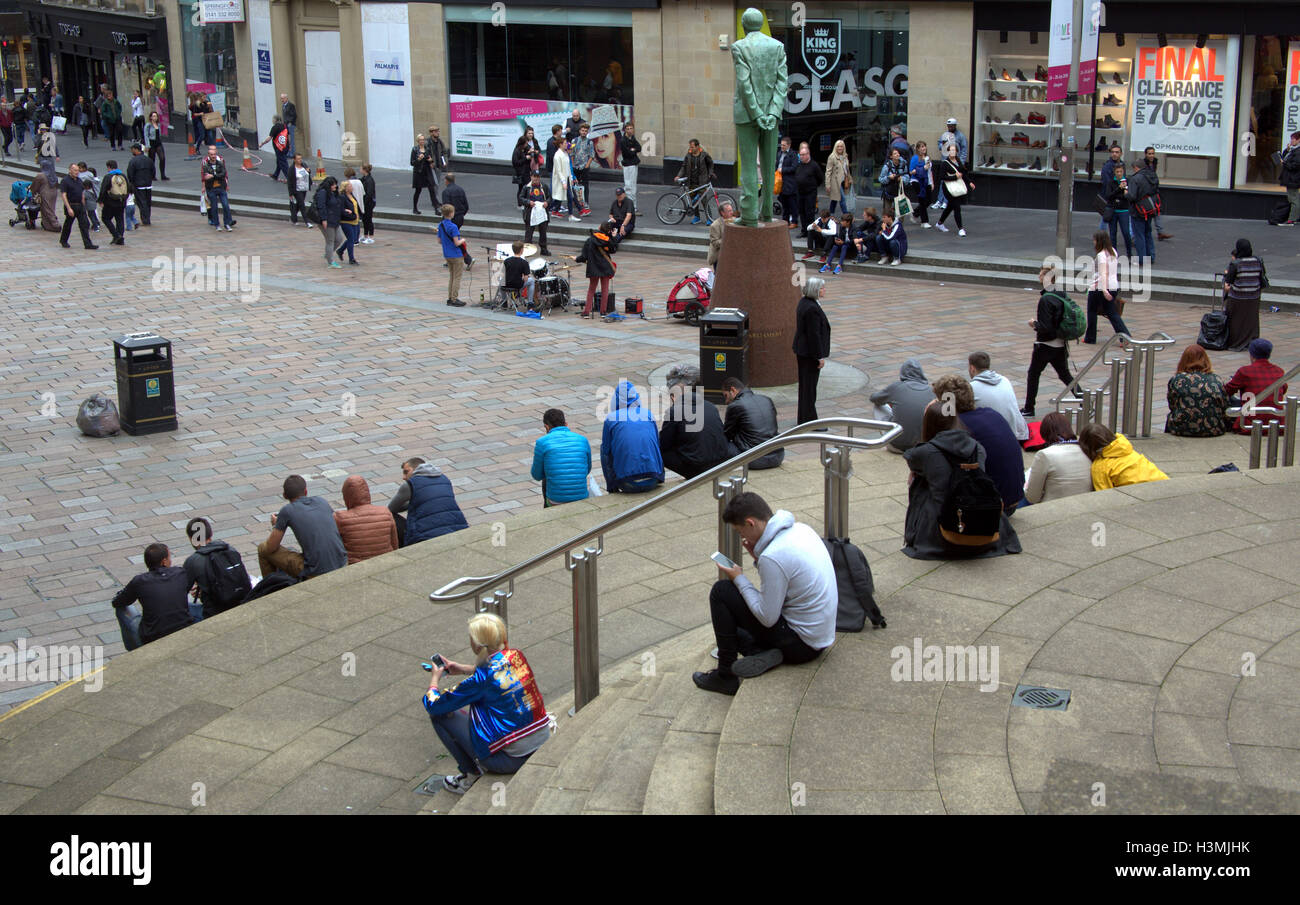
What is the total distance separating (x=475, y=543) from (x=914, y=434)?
12.4 feet

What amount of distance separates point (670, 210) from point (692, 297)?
760 centimetres

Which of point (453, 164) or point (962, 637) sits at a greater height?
point (453, 164)

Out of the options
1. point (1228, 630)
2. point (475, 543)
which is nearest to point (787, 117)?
point (475, 543)

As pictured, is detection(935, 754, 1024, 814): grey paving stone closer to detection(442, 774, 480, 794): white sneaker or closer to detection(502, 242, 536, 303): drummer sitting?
detection(442, 774, 480, 794): white sneaker

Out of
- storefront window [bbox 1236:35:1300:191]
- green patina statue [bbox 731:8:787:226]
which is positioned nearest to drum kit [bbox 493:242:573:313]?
green patina statue [bbox 731:8:787:226]

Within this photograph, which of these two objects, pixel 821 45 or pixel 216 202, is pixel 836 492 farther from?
pixel 216 202

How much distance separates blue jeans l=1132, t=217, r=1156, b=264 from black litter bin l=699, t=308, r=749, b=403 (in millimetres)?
8989

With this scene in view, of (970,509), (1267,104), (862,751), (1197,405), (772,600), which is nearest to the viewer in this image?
(862,751)

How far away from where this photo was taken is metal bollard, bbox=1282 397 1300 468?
1129 cm

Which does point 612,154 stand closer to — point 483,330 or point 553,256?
point 553,256

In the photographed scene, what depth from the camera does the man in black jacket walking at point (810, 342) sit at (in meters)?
14.6

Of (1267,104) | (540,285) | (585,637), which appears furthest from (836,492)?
(1267,104)

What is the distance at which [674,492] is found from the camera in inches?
298

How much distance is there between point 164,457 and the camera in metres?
15.2
